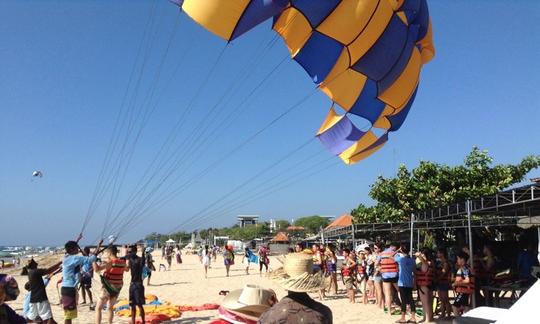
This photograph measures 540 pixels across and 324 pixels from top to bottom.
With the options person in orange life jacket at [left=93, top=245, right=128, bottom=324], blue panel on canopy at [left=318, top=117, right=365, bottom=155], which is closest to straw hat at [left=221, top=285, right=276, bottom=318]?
person in orange life jacket at [left=93, top=245, right=128, bottom=324]

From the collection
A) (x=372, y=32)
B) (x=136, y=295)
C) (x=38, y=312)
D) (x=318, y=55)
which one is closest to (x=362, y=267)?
(x=318, y=55)

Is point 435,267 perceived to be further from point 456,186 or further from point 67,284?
point 456,186

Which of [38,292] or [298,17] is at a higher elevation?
[298,17]

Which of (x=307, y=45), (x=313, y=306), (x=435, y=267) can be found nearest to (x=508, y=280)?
(x=435, y=267)

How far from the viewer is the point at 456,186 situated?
67.2 ft

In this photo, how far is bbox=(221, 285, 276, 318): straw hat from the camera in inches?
126

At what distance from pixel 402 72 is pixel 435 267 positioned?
364 centimetres

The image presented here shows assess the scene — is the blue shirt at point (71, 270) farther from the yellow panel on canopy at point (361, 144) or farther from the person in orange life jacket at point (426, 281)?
the yellow panel on canopy at point (361, 144)

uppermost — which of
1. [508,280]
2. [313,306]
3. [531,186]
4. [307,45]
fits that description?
[307,45]

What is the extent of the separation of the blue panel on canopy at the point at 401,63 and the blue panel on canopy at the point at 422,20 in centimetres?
12

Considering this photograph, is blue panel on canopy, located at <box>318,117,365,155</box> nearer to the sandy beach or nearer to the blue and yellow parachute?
the blue and yellow parachute

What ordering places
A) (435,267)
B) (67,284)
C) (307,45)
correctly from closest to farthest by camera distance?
1. (67,284)
2. (307,45)
3. (435,267)

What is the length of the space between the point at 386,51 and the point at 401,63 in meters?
0.58

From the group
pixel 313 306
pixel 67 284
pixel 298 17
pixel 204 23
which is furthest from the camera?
pixel 298 17
